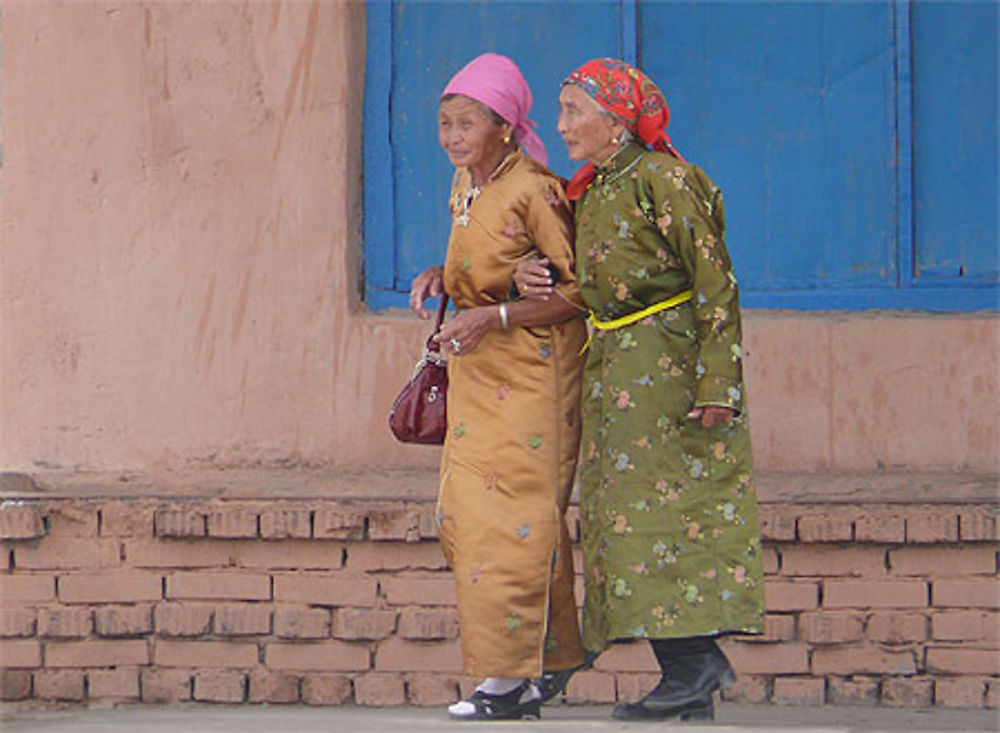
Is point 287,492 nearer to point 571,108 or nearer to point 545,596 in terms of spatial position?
point 545,596

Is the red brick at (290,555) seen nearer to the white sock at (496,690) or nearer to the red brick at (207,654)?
the red brick at (207,654)

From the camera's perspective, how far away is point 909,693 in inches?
250

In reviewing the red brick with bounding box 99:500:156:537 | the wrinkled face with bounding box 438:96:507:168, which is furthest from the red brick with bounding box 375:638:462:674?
the wrinkled face with bounding box 438:96:507:168

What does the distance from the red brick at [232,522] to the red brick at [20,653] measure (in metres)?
0.68

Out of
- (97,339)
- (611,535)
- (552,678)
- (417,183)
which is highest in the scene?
(417,183)

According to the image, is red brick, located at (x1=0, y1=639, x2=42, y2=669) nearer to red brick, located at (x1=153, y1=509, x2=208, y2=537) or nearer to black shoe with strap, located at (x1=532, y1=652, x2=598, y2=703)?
red brick, located at (x1=153, y1=509, x2=208, y2=537)

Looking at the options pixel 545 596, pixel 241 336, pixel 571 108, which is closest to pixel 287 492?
pixel 241 336

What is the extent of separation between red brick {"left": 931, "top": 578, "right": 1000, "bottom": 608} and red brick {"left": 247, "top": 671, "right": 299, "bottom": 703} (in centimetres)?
199

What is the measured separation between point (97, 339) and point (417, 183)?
1144 millimetres

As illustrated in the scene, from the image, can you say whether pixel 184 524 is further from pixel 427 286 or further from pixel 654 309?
pixel 654 309

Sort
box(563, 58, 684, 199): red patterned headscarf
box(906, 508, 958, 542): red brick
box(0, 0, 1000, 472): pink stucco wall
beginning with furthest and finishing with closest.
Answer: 1. box(0, 0, 1000, 472): pink stucco wall
2. box(906, 508, 958, 542): red brick
3. box(563, 58, 684, 199): red patterned headscarf

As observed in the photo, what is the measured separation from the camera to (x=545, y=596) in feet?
17.3

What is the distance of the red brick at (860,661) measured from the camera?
636cm

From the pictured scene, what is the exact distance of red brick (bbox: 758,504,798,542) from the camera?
6.29 meters
